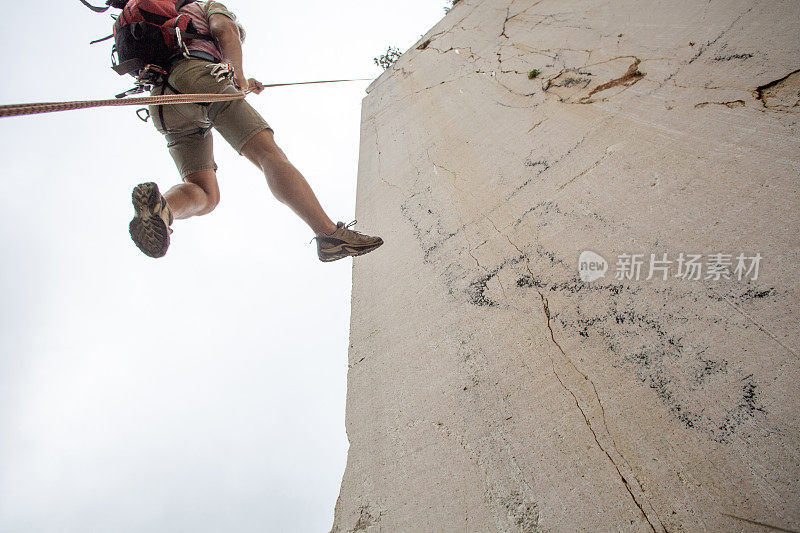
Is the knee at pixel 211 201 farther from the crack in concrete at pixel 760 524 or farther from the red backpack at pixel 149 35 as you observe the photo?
the crack in concrete at pixel 760 524

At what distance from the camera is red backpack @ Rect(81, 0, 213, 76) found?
1314 mm

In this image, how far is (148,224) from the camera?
115 centimetres

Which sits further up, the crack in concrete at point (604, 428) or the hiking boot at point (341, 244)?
the hiking boot at point (341, 244)

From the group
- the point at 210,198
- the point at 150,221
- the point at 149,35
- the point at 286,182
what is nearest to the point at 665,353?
the point at 286,182

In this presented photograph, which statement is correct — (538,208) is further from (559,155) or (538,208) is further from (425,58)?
(425,58)

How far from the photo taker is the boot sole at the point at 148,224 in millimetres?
1129

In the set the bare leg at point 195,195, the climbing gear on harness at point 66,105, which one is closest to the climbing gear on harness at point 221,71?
the climbing gear on harness at point 66,105

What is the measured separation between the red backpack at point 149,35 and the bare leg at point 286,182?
1.53ft

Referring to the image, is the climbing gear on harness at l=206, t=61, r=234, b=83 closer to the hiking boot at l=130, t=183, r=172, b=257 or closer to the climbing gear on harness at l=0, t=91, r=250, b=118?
the climbing gear on harness at l=0, t=91, r=250, b=118

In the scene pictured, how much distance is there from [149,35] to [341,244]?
3.53 ft

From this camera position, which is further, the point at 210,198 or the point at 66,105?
the point at 210,198

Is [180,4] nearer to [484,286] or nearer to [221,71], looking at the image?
[221,71]

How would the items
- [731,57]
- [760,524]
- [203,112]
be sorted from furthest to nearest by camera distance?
[203,112], [731,57], [760,524]

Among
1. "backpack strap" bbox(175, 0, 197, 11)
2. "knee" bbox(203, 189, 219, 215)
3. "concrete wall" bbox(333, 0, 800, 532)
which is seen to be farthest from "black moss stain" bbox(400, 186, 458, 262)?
"backpack strap" bbox(175, 0, 197, 11)
